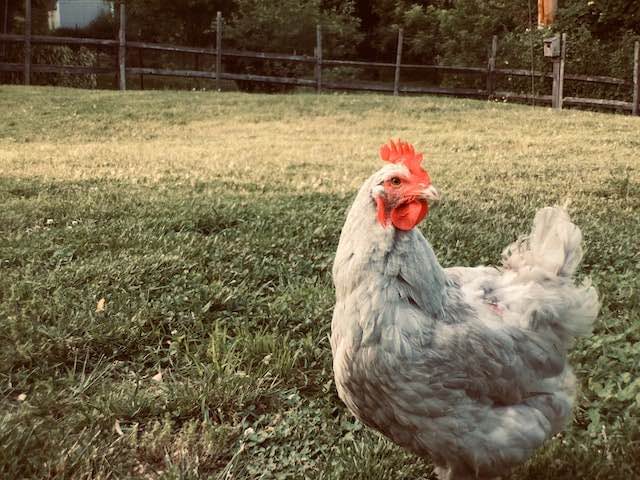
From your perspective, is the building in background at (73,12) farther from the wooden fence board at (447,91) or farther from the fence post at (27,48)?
the wooden fence board at (447,91)

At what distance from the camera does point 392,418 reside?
246 cm

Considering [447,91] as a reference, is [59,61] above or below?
above

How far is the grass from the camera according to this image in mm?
2893

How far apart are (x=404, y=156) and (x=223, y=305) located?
199 centimetres

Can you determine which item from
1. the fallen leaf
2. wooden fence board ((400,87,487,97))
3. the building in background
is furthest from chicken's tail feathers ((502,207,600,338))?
the building in background

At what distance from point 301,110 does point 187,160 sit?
21.9 feet

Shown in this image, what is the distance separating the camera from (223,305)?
412cm

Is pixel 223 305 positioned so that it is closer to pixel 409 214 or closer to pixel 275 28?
pixel 409 214

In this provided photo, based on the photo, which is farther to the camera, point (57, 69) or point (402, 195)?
Answer: point (57, 69)

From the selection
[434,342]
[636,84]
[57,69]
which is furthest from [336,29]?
[434,342]

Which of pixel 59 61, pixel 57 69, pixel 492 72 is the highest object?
pixel 59 61

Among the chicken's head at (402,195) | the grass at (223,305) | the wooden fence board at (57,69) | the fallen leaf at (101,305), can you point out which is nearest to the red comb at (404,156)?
the chicken's head at (402,195)

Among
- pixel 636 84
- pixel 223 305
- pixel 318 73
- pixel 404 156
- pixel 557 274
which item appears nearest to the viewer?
pixel 404 156

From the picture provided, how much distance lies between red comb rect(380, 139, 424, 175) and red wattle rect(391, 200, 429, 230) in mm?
144
